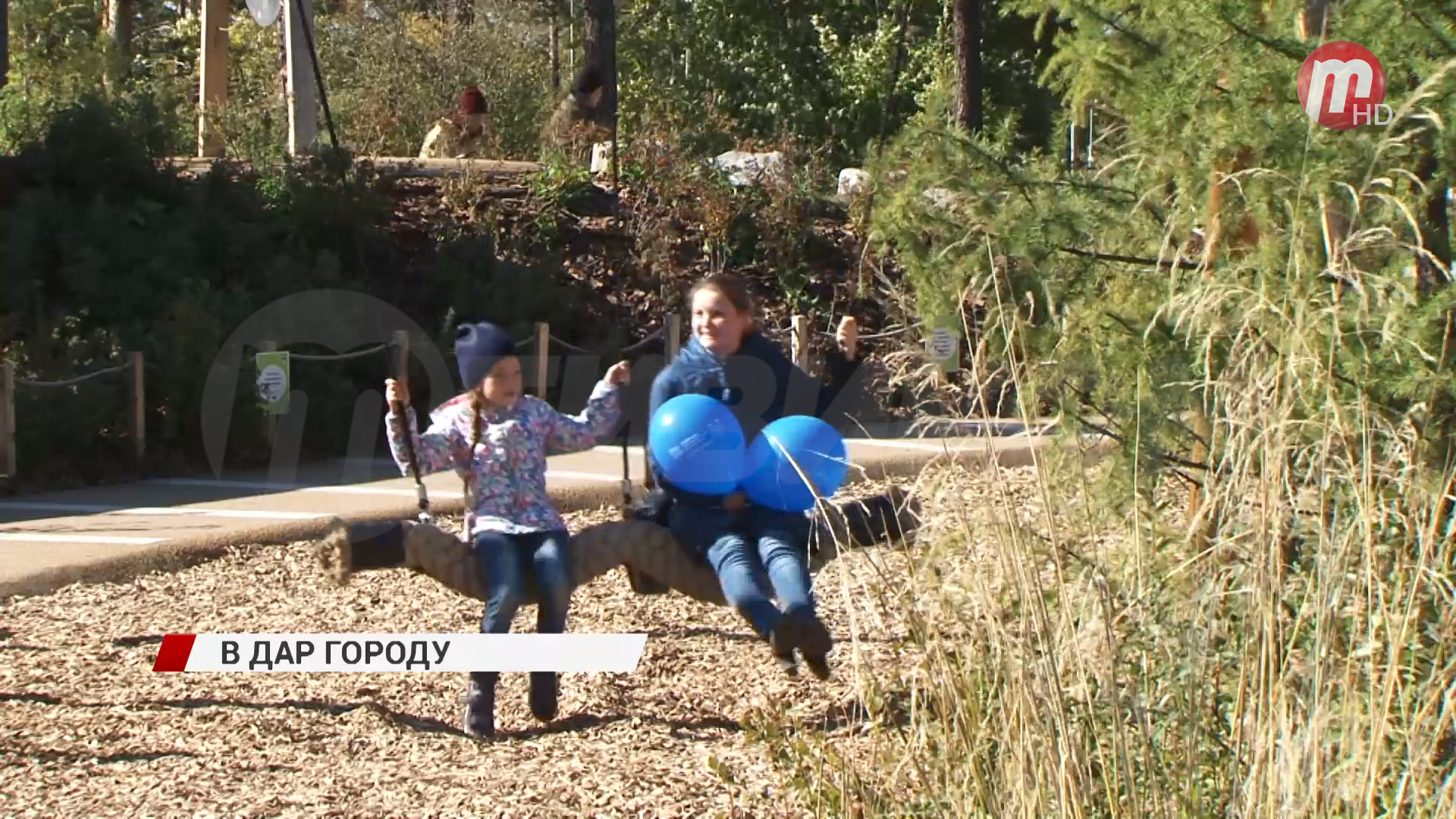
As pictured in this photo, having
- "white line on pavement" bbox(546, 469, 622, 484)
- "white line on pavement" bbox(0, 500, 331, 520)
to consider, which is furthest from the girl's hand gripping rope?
"white line on pavement" bbox(546, 469, 622, 484)

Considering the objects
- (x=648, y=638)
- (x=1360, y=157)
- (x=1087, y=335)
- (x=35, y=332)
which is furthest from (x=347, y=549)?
(x=35, y=332)

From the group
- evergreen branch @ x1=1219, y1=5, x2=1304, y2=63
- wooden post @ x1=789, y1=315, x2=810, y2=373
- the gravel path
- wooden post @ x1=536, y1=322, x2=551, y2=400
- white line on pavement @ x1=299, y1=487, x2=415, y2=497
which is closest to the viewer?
evergreen branch @ x1=1219, y1=5, x2=1304, y2=63

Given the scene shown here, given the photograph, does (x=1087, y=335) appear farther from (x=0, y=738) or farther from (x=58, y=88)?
(x=58, y=88)

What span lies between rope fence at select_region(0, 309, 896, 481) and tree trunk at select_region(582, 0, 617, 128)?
20.9 feet

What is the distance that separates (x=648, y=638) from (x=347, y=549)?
1710 mm

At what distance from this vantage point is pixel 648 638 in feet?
21.5

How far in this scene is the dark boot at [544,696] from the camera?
17.3ft

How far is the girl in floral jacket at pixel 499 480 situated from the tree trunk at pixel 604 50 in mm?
15149

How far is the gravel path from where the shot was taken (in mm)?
4484

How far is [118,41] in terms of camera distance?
987 inches

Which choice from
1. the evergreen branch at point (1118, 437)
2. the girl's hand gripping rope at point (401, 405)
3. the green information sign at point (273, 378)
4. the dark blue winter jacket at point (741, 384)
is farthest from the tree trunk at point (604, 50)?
the evergreen branch at point (1118, 437)

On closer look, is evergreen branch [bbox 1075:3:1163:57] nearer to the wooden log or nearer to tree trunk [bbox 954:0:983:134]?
the wooden log

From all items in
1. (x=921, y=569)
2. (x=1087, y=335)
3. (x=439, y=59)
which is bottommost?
(x=921, y=569)

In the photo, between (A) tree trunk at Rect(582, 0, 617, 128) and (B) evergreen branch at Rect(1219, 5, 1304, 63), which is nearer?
(B) evergreen branch at Rect(1219, 5, 1304, 63)
